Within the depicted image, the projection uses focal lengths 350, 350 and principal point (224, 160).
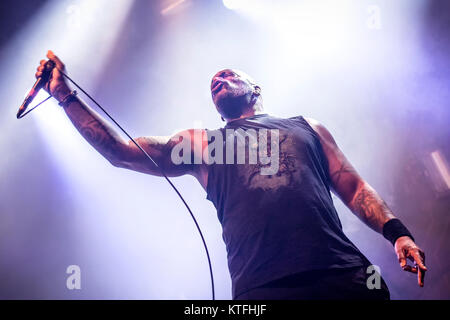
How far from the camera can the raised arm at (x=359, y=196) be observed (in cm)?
148

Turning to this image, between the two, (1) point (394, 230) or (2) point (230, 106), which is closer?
(1) point (394, 230)

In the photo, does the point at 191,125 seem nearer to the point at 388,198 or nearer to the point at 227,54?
the point at 227,54

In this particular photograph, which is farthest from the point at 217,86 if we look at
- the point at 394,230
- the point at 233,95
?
the point at 394,230

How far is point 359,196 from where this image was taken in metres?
1.84

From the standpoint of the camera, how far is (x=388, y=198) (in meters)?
3.72

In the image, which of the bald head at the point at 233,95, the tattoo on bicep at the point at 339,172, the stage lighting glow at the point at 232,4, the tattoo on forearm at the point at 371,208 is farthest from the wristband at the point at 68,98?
the stage lighting glow at the point at 232,4

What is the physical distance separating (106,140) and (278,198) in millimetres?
941

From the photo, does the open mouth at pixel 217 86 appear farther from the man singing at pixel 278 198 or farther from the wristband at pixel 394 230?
the wristband at pixel 394 230

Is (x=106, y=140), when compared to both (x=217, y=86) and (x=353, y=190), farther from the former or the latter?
(x=353, y=190)

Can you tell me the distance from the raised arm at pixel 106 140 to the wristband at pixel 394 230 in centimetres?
106

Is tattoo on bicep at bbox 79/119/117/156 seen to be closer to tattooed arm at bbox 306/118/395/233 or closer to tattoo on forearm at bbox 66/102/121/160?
tattoo on forearm at bbox 66/102/121/160

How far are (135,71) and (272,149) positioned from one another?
8.73 feet
